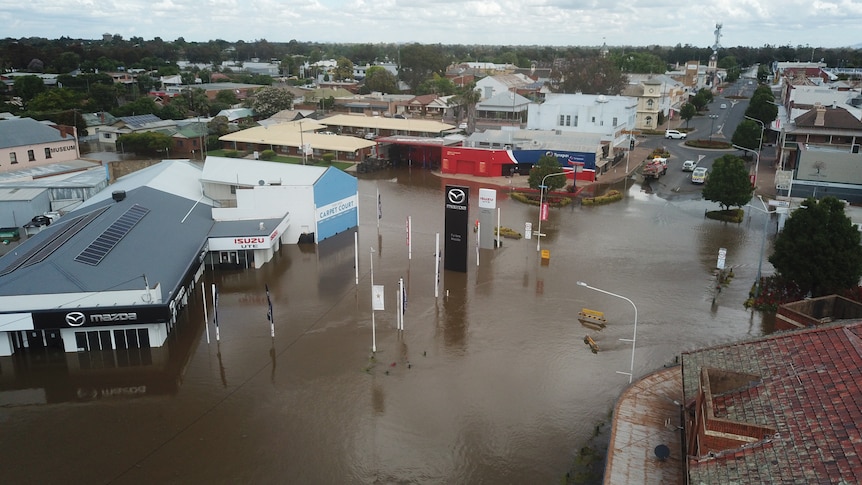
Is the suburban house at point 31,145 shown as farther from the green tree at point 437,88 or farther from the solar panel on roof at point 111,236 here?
the green tree at point 437,88

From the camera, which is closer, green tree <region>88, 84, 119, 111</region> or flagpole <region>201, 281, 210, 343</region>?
flagpole <region>201, 281, 210, 343</region>

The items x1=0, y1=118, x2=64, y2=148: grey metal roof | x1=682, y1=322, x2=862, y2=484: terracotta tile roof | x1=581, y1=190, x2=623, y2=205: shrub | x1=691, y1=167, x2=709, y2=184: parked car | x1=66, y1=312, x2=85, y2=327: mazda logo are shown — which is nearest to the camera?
x1=682, y1=322, x2=862, y2=484: terracotta tile roof

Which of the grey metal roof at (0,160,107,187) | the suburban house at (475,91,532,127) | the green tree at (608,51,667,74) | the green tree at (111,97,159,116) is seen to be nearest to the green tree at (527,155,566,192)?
the grey metal roof at (0,160,107,187)

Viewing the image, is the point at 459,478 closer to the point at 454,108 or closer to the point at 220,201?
the point at 220,201

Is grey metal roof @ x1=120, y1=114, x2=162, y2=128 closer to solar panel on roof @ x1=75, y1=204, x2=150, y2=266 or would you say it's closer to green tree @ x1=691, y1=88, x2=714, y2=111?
solar panel on roof @ x1=75, y1=204, x2=150, y2=266

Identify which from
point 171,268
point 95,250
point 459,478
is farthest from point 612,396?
point 95,250

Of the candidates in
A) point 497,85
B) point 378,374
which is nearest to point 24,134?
point 378,374

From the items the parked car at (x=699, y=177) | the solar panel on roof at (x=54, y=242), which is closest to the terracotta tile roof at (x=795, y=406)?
the solar panel on roof at (x=54, y=242)
